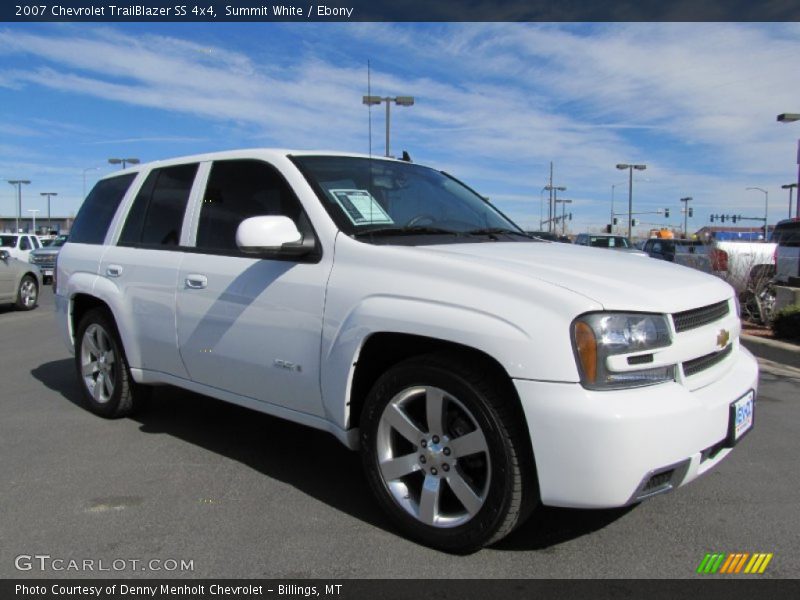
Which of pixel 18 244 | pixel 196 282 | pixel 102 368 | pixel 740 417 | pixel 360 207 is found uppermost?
pixel 360 207

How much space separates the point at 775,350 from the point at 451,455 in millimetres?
6729

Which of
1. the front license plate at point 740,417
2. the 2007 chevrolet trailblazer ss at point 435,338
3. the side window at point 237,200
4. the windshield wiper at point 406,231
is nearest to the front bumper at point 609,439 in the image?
the 2007 chevrolet trailblazer ss at point 435,338

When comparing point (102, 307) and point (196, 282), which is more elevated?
point (196, 282)

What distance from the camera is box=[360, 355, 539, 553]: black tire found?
269 centimetres

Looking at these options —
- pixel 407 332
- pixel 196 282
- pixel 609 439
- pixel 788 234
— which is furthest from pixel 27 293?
pixel 788 234

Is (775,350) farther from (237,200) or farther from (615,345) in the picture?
(237,200)

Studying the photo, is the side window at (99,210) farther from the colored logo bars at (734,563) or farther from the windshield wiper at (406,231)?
the colored logo bars at (734,563)

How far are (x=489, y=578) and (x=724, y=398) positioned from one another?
1.27 meters

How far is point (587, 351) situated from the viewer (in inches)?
99.8

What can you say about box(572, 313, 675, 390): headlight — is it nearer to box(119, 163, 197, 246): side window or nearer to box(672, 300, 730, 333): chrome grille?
box(672, 300, 730, 333): chrome grille

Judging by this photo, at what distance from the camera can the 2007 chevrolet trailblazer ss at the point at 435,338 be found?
255cm

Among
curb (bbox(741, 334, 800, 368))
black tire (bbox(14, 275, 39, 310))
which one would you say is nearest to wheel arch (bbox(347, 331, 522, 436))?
curb (bbox(741, 334, 800, 368))

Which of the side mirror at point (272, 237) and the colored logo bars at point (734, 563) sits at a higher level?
the side mirror at point (272, 237)

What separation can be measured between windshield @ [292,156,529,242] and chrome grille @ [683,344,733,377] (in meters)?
1.43
